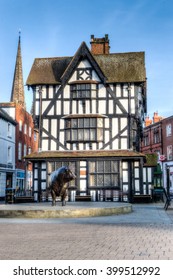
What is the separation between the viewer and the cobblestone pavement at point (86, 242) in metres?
7.46

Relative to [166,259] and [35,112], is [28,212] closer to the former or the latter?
[166,259]

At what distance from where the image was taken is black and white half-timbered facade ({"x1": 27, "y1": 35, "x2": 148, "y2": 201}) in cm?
2941

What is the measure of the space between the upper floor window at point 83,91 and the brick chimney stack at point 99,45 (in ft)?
20.3

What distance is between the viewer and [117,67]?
31797 millimetres

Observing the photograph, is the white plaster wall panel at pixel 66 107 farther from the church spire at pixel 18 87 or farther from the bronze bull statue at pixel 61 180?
the church spire at pixel 18 87

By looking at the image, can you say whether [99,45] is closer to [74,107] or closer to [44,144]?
[74,107]

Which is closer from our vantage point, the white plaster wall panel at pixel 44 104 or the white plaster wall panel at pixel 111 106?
the white plaster wall panel at pixel 111 106

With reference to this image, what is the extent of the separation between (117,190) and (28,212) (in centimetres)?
1426

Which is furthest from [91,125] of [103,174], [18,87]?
[18,87]

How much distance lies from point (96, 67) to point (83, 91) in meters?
2.28

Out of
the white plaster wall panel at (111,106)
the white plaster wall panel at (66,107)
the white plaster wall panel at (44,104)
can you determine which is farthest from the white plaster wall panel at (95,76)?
the white plaster wall panel at (44,104)

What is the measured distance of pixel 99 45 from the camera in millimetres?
35906

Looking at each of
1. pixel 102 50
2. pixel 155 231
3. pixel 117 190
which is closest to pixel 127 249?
pixel 155 231

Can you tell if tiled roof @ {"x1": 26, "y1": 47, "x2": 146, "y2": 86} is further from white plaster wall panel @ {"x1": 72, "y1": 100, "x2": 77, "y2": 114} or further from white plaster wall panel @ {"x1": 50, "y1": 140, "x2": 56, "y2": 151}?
white plaster wall panel @ {"x1": 50, "y1": 140, "x2": 56, "y2": 151}
